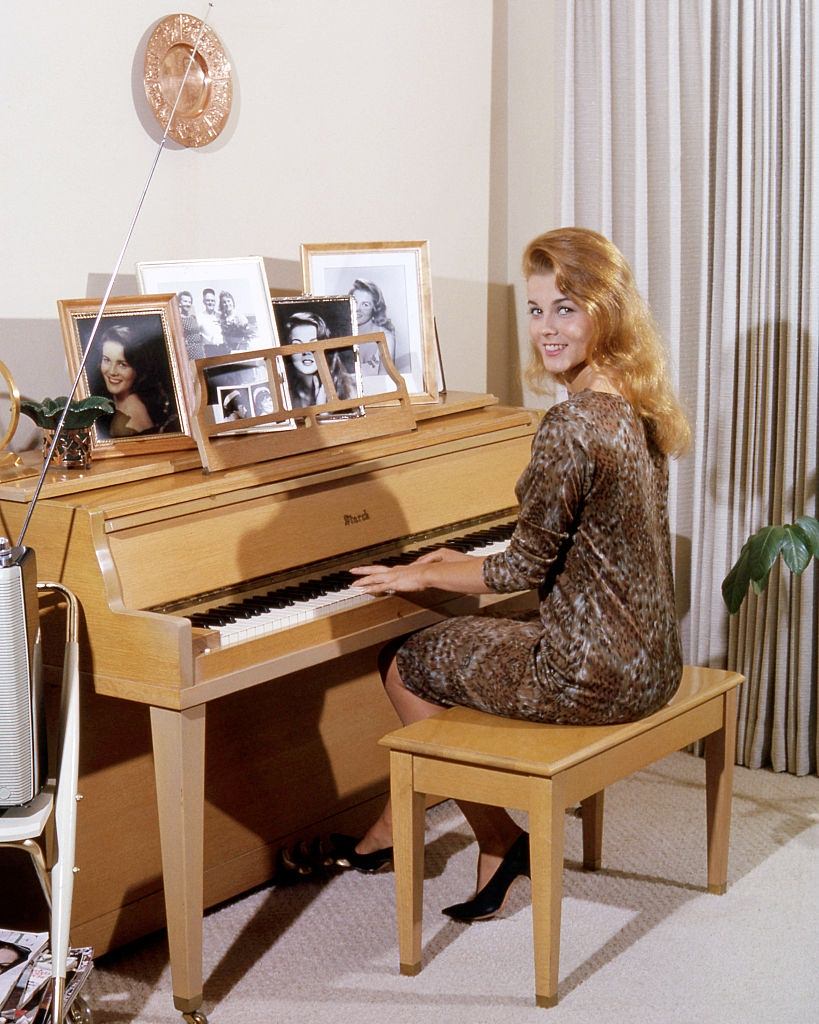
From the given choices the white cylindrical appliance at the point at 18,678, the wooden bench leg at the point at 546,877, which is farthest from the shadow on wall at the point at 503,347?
the white cylindrical appliance at the point at 18,678

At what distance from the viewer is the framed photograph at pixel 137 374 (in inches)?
101

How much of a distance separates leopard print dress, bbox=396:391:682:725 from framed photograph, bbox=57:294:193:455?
2.30 ft

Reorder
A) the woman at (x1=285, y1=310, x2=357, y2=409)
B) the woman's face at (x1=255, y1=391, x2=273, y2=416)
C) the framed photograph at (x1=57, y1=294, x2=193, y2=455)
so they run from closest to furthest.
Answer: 1. the framed photograph at (x1=57, y1=294, x2=193, y2=455)
2. the woman's face at (x1=255, y1=391, x2=273, y2=416)
3. the woman at (x1=285, y1=310, x2=357, y2=409)

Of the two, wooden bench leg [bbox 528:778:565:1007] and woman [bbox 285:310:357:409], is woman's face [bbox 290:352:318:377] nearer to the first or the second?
woman [bbox 285:310:357:409]

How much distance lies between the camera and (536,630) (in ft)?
8.29

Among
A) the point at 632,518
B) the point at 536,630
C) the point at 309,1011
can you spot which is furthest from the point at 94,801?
the point at 632,518

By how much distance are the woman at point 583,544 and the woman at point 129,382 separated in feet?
1.70

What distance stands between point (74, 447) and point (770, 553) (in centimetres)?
162

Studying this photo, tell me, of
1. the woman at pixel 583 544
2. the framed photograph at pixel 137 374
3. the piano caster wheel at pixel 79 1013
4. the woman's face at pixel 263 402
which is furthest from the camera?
the woman's face at pixel 263 402

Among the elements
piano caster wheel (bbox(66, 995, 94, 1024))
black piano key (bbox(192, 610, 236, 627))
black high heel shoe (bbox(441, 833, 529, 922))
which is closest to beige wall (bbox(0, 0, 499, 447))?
black piano key (bbox(192, 610, 236, 627))

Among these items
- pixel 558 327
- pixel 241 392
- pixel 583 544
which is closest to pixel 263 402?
pixel 241 392

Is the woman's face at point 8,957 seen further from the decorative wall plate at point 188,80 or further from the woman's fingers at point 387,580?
the decorative wall plate at point 188,80

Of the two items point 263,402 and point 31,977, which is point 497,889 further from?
point 263,402

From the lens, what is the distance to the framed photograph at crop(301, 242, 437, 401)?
3.07 metres
